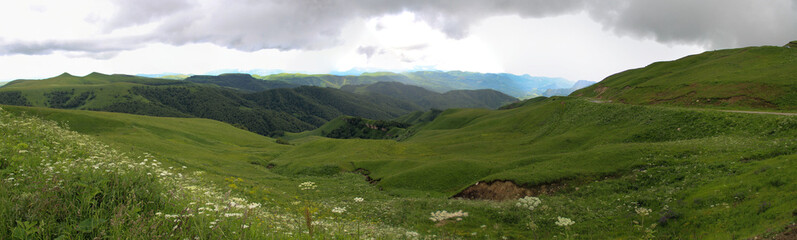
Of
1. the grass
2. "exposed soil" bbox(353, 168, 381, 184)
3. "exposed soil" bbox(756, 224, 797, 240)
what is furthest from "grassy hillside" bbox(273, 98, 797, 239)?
"exposed soil" bbox(756, 224, 797, 240)

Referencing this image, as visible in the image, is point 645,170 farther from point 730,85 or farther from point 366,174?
point 730,85

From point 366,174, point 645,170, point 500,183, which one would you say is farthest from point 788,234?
point 366,174

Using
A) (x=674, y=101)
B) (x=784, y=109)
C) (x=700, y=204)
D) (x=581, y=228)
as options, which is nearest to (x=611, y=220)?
(x=581, y=228)

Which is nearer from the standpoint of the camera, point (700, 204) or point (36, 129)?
point (36, 129)

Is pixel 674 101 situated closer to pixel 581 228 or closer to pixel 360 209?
pixel 581 228

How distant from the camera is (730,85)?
204ft

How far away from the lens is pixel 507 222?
69.2 ft

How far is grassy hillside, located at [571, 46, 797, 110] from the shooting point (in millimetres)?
54062

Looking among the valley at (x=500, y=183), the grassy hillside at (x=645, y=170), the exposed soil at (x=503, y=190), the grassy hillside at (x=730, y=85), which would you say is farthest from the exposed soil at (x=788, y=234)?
the grassy hillside at (x=730, y=85)

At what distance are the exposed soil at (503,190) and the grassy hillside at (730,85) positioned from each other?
4713 centimetres

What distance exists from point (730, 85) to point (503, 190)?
6231cm

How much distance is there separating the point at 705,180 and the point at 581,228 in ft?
34.1

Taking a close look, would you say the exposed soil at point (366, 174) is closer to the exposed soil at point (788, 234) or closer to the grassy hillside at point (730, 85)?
the exposed soil at point (788, 234)

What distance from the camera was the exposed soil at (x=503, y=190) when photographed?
3138cm
